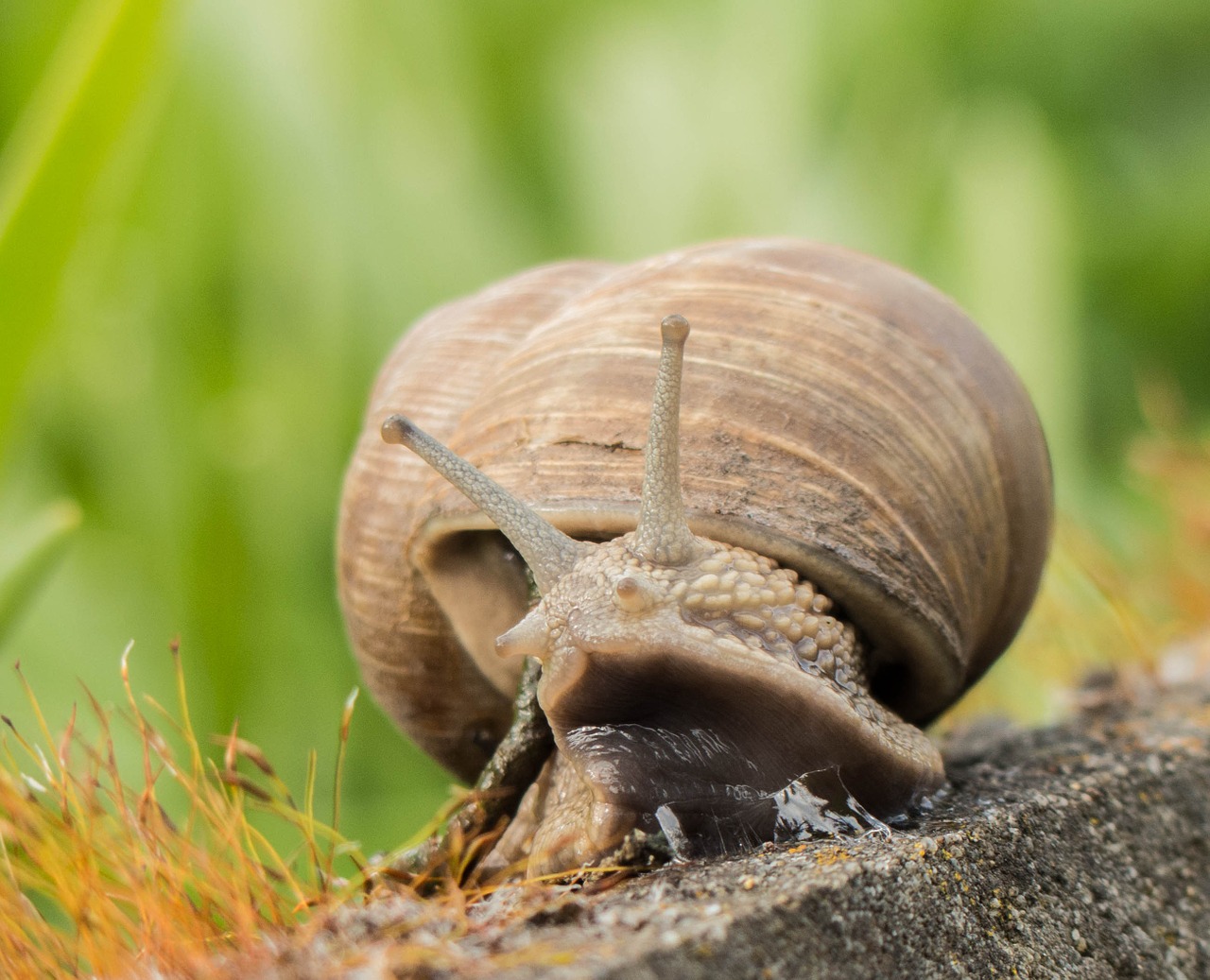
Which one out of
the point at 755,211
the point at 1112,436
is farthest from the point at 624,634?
the point at 1112,436

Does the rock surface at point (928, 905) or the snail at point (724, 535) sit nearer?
the rock surface at point (928, 905)

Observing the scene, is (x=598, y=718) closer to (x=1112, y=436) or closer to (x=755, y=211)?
(x=755, y=211)

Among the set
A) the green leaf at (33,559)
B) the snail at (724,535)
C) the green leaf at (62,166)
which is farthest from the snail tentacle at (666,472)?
the green leaf at (62,166)

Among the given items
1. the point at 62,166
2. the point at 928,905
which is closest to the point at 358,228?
the point at 62,166

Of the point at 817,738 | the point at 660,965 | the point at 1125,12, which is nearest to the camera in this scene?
the point at 660,965

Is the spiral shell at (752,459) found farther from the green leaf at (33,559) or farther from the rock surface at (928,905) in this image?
the green leaf at (33,559)
